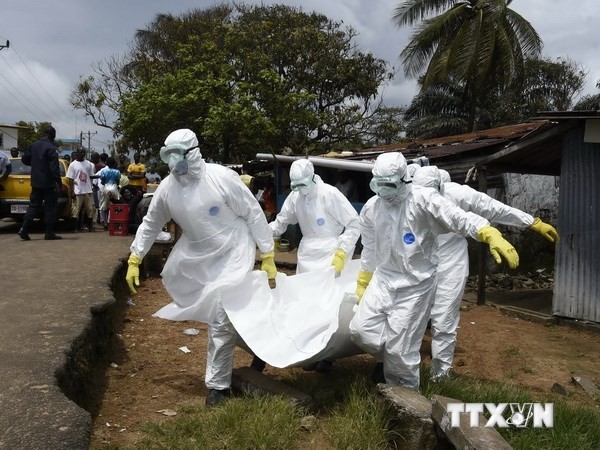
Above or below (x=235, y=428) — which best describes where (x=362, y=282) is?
above

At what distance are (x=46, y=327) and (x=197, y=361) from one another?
1.45m

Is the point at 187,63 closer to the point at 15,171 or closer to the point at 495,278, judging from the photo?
the point at 15,171

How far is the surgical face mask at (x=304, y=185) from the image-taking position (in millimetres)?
6398

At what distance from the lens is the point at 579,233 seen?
8.16 metres

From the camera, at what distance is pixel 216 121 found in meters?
19.5

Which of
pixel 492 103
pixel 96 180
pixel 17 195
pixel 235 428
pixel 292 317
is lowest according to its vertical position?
pixel 235 428

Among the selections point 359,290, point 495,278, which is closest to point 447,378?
point 359,290

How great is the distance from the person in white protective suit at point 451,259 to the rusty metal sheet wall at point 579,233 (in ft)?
10.1

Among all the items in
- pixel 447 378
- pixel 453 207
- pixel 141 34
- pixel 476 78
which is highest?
pixel 141 34

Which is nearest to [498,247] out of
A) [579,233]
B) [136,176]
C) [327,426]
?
[327,426]

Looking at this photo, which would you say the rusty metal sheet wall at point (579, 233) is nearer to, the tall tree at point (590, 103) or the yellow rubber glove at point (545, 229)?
the yellow rubber glove at point (545, 229)

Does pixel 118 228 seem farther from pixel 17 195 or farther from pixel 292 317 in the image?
pixel 292 317

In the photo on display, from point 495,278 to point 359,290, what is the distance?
771cm

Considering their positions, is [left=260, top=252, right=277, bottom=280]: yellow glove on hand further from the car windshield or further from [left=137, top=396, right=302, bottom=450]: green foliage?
the car windshield
